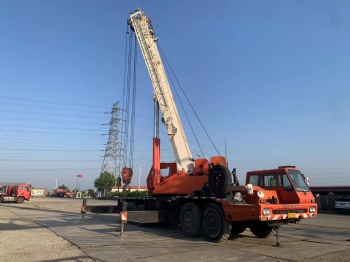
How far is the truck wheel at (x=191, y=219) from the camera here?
12148 mm

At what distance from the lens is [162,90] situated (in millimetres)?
16188

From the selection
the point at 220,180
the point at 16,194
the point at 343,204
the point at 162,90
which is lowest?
the point at 343,204

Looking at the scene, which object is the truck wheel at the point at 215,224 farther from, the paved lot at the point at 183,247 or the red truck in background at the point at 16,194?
the red truck in background at the point at 16,194

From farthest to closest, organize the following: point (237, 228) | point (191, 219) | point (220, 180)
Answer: point (237, 228) < point (191, 219) < point (220, 180)

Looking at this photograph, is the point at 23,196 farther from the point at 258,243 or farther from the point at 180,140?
the point at 258,243

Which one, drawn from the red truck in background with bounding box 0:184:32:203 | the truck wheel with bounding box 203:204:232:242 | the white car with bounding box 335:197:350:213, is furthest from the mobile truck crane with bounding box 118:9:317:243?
the red truck in background with bounding box 0:184:32:203

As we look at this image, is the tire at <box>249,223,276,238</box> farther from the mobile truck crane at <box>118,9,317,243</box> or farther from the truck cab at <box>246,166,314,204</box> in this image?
the truck cab at <box>246,166,314,204</box>

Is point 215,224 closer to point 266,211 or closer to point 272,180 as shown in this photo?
point 266,211

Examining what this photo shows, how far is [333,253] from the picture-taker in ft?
30.8

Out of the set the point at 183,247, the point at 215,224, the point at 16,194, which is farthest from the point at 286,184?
the point at 16,194

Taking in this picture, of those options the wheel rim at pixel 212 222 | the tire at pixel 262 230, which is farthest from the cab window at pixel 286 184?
the wheel rim at pixel 212 222

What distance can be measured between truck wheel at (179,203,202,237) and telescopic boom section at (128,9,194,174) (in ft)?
7.47

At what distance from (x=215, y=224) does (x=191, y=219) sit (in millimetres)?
1286

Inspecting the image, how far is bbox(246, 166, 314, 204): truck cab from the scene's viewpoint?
11.2 metres
